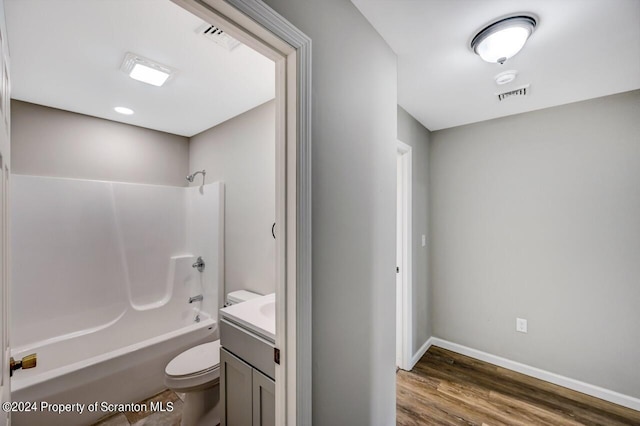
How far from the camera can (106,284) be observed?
8.23 ft

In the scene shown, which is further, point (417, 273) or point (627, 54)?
point (417, 273)

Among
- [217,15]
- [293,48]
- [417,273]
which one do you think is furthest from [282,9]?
[417,273]

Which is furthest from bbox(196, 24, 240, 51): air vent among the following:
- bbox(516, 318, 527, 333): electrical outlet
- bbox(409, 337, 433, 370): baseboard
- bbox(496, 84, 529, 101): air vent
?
bbox(516, 318, 527, 333): electrical outlet

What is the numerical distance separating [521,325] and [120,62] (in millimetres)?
3670

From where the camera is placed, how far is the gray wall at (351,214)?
3.35 ft

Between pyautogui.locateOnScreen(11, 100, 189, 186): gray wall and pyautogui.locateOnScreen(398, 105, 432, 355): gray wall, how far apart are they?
2537 millimetres

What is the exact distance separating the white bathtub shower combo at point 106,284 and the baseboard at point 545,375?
2.36 meters

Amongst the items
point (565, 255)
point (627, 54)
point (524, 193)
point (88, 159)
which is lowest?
point (565, 255)

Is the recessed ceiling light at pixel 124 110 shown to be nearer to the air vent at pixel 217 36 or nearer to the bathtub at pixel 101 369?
the air vent at pixel 217 36

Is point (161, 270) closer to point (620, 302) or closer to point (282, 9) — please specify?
point (282, 9)

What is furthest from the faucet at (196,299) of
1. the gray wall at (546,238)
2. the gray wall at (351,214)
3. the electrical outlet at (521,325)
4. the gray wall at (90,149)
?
the electrical outlet at (521,325)

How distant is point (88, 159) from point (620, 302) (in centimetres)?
459

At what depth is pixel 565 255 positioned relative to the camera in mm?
2174

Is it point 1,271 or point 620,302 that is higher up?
point 1,271
